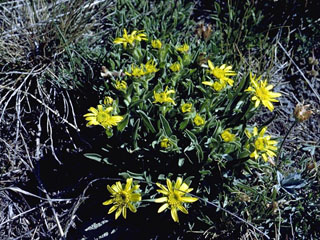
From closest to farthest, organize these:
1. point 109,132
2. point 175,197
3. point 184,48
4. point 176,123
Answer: point 175,197 → point 109,132 → point 176,123 → point 184,48

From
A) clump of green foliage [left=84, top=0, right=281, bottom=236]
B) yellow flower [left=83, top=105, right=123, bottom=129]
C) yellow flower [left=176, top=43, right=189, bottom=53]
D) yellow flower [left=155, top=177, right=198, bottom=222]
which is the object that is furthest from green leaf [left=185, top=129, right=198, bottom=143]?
yellow flower [left=176, top=43, right=189, bottom=53]

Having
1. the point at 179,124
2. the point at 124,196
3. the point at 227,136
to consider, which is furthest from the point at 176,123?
the point at 124,196

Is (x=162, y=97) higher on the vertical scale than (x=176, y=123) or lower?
higher

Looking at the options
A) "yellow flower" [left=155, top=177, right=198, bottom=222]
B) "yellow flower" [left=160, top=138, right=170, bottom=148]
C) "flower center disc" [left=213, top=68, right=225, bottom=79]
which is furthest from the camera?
"flower center disc" [left=213, top=68, right=225, bottom=79]

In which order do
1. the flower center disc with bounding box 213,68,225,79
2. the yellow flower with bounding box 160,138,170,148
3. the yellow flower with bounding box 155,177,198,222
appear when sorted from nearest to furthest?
the yellow flower with bounding box 155,177,198,222 → the yellow flower with bounding box 160,138,170,148 → the flower center disc with bounding box 213,68,225,79

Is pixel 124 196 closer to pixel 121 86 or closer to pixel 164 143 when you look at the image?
pixel 164 143

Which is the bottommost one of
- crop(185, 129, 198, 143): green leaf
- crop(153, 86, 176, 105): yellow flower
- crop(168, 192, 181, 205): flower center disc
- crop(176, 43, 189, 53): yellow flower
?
crop(168, 192, 181, 205): flower center disc

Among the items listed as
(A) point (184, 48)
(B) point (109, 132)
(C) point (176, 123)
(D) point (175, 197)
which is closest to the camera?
(D) point (175, 197)

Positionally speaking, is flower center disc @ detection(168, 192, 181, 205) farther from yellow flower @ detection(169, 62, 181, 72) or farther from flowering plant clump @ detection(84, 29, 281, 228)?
yellow flower @ detection(169, 62, 181, 72)

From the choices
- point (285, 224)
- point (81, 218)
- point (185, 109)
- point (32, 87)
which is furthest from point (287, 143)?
point (32, 87)
